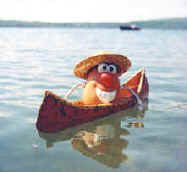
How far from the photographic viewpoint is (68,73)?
15.0m

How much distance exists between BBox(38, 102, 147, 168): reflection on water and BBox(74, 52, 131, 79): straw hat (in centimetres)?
127

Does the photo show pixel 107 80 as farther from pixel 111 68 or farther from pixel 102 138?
pixel 102 138

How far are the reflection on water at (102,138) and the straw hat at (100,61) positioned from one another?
127 centimetres

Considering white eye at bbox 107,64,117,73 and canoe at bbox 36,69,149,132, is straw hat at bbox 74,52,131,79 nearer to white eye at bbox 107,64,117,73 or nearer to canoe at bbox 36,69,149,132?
white eye at bbox 107,64,117,73

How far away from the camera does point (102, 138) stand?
668 centimetres

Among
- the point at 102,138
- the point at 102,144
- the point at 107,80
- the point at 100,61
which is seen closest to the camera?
the point at 102,144

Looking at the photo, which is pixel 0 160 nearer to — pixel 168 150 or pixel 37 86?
pixel 168 150

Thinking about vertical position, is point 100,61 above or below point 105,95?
above

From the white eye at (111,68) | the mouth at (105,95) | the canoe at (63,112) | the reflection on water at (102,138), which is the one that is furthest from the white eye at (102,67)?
the reflection on water at (102,138)

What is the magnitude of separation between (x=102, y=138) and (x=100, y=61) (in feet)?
6.46

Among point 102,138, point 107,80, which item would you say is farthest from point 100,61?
point 102,138

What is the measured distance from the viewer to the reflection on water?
5.75 meters

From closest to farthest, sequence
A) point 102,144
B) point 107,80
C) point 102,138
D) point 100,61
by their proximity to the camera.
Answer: point 102,144, point 102,138, point 107,80, point 100,61

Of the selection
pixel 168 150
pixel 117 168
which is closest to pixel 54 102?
pixel 117 168
